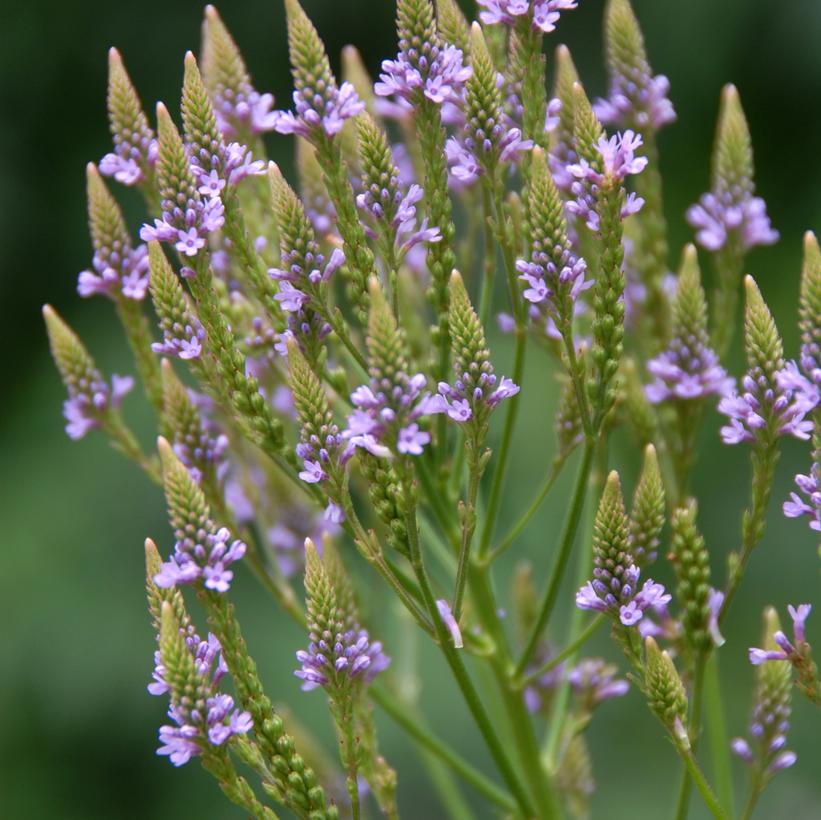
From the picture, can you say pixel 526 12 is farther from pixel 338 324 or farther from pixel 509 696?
pixel 509 696

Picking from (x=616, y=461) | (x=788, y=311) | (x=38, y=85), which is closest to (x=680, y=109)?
(x=788, y=311)

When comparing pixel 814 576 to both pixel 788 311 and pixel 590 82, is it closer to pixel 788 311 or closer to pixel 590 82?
pixel 788 311

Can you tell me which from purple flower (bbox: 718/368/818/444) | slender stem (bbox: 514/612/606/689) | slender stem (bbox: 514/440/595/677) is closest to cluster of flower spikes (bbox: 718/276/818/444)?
purple flower (bbox: 718/368/818/444)

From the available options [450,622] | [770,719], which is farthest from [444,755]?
[770,719]

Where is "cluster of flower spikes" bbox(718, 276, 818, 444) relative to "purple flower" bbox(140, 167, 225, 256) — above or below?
below

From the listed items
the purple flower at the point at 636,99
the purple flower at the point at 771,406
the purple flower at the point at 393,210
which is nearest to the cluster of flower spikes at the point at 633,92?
the purple flower at the point at 636,99

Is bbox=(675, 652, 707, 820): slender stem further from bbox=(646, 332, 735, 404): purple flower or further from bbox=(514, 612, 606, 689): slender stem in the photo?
bbox=(646, 332, 735, 404): purple flower
